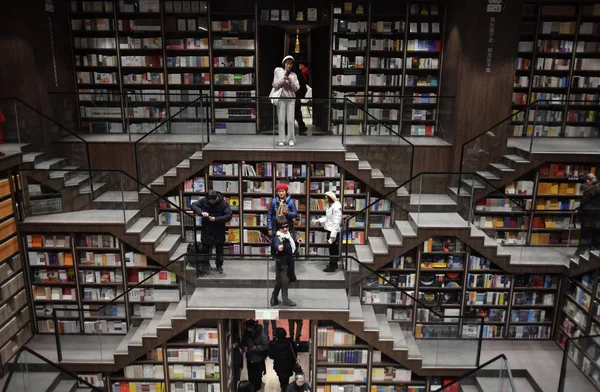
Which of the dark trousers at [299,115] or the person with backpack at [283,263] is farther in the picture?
the dark trousers at [299,115]

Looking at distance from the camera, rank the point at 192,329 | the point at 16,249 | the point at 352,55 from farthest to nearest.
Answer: the point at 352,55, the point at 16,249, the point at 192,329

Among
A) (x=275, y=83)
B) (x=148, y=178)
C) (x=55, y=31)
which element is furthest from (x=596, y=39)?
(x=55, y=31)

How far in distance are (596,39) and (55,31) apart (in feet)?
33.3

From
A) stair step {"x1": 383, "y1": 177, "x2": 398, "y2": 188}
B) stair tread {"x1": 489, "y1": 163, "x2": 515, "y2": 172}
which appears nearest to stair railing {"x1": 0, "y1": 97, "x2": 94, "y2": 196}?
stair step {"x1": 383, "y1": 177, "x2": 398, "y2": 188}

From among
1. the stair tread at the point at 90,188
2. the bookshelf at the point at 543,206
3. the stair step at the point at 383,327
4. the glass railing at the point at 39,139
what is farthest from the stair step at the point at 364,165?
the glass railing at the point at 39,139

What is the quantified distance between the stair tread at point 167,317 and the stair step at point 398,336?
325 centimetres

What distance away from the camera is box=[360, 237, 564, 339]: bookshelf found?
26.8 ft

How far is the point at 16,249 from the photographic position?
26.2 ft

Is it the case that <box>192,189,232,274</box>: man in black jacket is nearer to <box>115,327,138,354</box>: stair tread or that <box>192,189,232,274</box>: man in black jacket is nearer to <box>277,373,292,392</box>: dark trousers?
<box>115,327,138,354</box>: stair tread

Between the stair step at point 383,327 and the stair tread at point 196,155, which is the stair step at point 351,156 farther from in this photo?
the stair step at point 383,327

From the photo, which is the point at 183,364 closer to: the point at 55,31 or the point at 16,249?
the point at 16,249

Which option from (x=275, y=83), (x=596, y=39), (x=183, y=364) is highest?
(x=596, y=39)

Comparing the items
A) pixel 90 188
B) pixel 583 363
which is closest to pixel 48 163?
pixel 90 188

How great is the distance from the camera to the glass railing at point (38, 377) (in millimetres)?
6691
